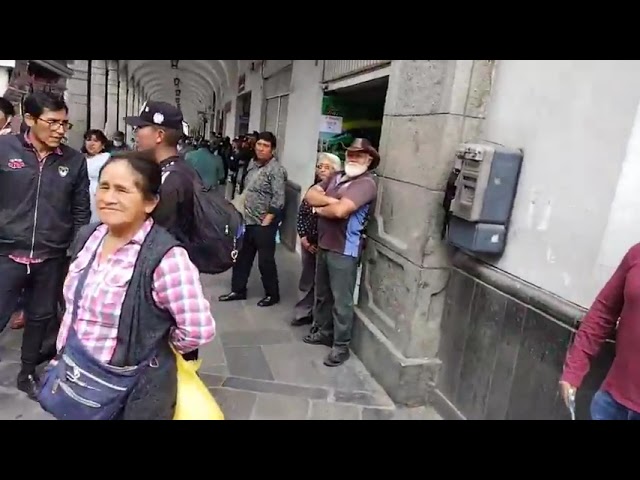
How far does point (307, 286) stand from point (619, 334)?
347 cm

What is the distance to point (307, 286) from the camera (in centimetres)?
516

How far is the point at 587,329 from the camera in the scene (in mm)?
2066

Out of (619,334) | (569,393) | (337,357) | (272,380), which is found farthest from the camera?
(337,357)

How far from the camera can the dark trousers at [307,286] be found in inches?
196

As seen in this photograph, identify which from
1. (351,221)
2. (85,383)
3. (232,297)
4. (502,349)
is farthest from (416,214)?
(232,297)

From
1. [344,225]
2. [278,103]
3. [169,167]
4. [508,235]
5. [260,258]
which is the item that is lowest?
[260,258]

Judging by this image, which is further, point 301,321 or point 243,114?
point 243,114

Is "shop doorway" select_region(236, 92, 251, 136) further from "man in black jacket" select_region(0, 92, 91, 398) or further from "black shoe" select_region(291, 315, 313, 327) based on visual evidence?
"man in black jacket" select_region(0, 92, 91, 398)

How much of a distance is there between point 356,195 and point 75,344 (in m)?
2.38

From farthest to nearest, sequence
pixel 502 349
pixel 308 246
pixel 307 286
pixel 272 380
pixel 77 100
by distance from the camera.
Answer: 1. pixel 77 100
2. pixel 307 286
3. pixel 308 246
4. pixel 272 380
5. pixel 502 349

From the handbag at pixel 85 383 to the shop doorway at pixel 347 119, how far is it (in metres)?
5.18

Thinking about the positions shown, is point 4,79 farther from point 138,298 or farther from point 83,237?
point 138,298

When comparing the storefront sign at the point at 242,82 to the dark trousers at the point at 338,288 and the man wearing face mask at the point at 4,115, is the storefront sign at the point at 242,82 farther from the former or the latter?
the dark trousers at the point at 338,288

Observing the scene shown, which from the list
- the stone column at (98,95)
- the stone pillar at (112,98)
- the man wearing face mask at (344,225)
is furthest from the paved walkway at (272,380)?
the stone pillar at (112,98)
